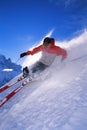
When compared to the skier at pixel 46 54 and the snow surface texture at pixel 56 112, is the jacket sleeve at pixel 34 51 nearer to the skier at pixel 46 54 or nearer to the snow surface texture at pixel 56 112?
the skier at pixel 46 54

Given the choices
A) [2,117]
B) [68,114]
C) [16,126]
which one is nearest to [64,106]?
[68,114]

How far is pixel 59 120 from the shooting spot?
4.26 metres

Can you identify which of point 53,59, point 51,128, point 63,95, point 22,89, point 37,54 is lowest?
point 51,128

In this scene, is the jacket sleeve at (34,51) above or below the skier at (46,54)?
above

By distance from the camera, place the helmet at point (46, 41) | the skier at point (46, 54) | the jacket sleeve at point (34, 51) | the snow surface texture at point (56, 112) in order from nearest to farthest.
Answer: the snow surface texture at point (56, 112) → the helmet at point (46, 41) → the skier at point (46, 54) → the jacket sleeve at point (34, 51)

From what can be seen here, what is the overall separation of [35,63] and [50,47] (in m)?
1.92

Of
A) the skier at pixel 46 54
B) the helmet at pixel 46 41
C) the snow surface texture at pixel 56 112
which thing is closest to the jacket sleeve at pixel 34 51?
the skier at pixel 46 54

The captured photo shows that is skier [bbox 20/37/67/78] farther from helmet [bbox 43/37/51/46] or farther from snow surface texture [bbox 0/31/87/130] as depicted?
snow surface texture [bbox 0/31/87/130]

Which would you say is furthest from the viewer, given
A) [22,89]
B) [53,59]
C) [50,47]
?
[53,59]

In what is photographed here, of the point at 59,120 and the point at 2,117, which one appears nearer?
the point at 59,120

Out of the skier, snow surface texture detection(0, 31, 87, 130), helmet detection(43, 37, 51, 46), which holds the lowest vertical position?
snow surface texture detection(0, 31, 87, 130)

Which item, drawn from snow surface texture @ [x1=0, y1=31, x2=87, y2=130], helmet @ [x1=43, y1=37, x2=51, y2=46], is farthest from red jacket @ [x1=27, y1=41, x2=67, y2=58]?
snow surface texture @ [x1=0, y1=31, x2=87, y2=130]

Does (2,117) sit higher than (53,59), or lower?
lower

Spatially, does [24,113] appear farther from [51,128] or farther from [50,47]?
[50,47]
